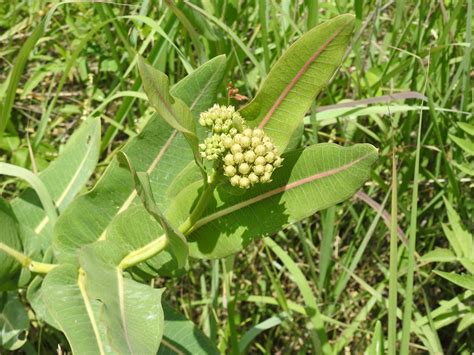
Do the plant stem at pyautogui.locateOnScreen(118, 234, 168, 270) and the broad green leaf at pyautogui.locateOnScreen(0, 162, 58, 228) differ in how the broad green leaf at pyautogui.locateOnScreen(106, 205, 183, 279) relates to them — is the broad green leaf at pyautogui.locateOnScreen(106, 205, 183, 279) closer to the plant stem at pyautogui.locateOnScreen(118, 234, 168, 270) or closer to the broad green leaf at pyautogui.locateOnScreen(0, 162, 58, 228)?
the plant stem at pyautogui.locateOnScreen(118, 234, 168, 270)

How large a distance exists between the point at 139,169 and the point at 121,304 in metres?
0.49

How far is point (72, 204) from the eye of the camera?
5.99 ft

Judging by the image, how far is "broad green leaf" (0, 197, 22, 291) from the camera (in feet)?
5.73

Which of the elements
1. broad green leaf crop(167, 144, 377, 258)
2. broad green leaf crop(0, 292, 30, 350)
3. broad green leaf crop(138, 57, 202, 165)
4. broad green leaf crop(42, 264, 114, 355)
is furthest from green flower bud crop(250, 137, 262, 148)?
broad green leaf crop(0, 292, 30, 350)

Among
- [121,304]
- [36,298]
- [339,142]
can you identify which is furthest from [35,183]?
[339,142]

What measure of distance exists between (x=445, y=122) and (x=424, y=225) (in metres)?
0.42

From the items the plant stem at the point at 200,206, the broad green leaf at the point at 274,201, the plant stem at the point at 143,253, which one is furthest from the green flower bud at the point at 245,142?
the plant stem at the point at 143,253

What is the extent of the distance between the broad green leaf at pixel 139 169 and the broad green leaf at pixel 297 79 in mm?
264

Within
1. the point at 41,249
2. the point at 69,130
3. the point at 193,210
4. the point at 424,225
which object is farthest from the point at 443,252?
the point at 69,130

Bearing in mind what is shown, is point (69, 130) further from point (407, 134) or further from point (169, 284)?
point (407, 134)

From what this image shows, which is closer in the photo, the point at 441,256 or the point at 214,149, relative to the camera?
the point at 214,149

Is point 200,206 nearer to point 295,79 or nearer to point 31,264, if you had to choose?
point 295,79

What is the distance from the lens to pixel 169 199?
175cm

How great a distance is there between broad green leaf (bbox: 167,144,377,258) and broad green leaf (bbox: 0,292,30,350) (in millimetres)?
603
